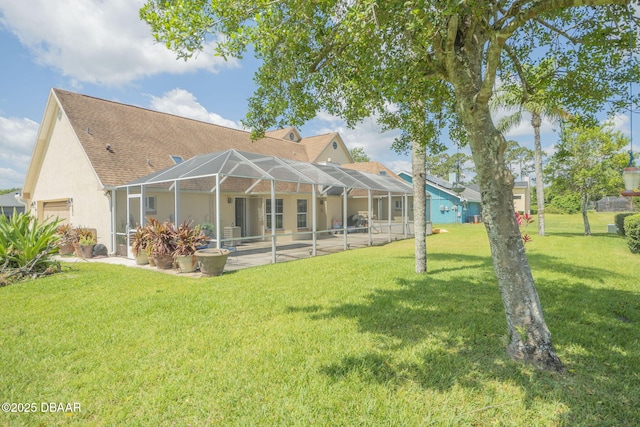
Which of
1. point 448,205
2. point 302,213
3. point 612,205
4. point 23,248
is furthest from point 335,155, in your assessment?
point 612,205

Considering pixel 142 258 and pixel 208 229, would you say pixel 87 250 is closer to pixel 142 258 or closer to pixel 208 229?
pixel 142 258

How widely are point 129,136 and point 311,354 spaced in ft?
48.8

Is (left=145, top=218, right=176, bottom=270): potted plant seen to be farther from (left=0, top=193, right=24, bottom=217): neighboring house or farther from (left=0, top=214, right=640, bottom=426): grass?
(left=0, top=193, right=24, bottom=217): neighboring house

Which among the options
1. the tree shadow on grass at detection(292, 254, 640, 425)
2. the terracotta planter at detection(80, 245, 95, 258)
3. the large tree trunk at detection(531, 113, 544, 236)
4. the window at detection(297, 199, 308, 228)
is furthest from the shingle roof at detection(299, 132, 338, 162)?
the tree shadow on grass at detection(292, 254, 640, 425)

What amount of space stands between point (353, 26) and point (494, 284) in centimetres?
639

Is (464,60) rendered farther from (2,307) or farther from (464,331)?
(2,307)

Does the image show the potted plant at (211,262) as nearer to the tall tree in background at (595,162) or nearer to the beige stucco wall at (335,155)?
the beige stucco wall at (335,155)

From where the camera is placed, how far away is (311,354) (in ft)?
12.9

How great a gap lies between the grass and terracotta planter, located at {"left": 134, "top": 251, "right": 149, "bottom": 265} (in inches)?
108

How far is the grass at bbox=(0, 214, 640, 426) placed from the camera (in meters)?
2.84

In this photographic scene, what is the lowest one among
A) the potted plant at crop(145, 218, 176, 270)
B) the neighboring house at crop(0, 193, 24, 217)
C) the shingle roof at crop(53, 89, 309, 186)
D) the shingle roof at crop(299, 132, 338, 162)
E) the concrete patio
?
the concrete patio

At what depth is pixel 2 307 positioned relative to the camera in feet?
19.5

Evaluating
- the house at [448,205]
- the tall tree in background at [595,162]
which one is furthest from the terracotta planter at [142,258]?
the house at [448,205]

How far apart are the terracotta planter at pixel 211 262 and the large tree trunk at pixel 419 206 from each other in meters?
5.22
